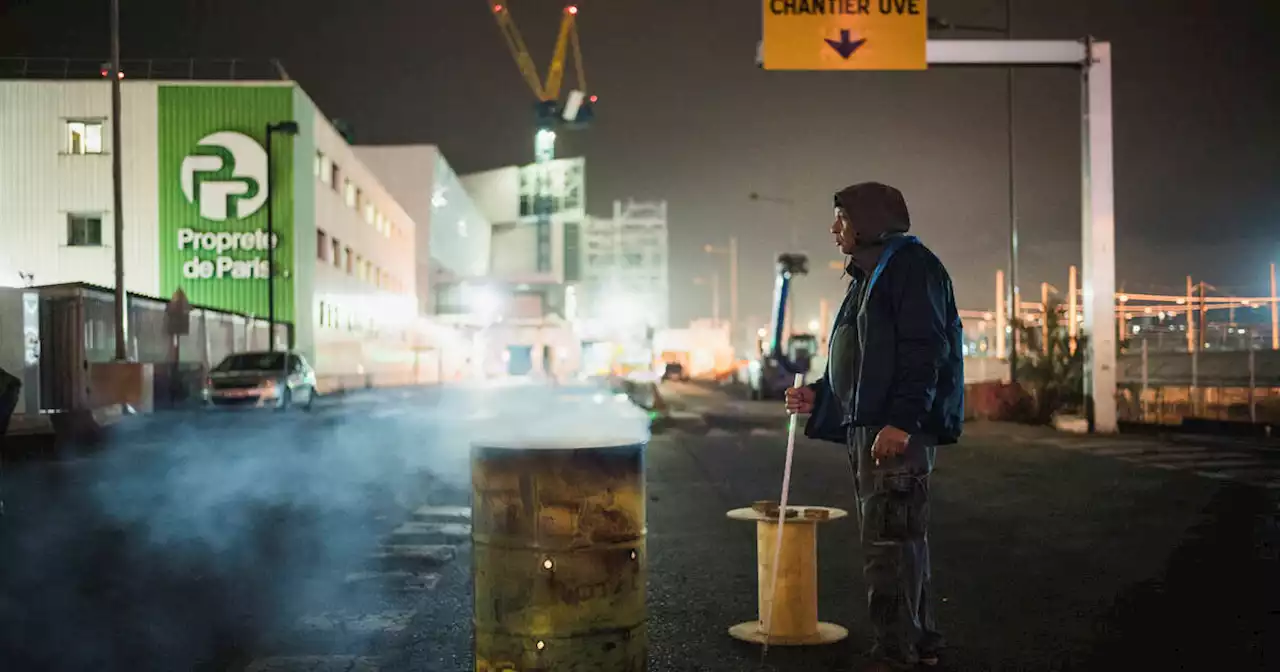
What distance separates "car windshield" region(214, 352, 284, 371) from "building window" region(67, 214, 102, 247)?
1934 centimetres

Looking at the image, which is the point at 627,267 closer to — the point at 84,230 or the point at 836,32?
the point at 84,230

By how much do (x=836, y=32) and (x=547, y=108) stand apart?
117226 millimetres

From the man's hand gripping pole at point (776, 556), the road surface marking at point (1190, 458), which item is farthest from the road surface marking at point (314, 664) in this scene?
the road surface marking at point (1190, 458)

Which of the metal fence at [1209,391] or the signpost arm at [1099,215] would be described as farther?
the metal fence at [1209,391]

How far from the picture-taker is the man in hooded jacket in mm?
4418

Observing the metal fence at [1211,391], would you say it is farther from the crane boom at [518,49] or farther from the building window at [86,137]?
the crane boom at [518,49]

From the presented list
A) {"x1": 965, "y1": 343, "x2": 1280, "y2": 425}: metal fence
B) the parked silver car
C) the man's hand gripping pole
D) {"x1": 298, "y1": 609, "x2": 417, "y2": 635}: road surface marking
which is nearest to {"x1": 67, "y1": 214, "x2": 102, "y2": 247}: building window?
the parked silver car

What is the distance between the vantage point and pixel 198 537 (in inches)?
360

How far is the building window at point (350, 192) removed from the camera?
190 feet

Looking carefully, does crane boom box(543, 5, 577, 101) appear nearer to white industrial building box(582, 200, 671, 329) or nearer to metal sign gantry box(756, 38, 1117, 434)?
white industrial building box(582, 200, 671, 329)

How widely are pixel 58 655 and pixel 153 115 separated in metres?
44.3

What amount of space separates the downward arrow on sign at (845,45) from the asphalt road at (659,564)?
6526 mm

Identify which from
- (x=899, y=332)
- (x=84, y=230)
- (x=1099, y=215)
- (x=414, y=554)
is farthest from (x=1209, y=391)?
(x=84, y=230)

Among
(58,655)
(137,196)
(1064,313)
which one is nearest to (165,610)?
(58,655)
